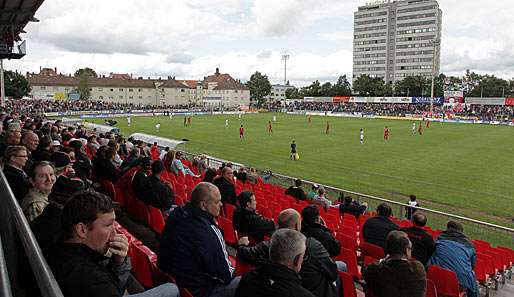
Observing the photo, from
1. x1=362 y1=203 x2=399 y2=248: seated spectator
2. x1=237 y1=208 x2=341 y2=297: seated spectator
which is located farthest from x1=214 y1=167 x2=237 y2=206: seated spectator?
x1=237 y1=208 x2=341 y2=297: seated spectator

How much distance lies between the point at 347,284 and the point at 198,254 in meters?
1.89

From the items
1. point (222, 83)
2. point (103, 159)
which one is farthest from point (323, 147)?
point (222, 83)

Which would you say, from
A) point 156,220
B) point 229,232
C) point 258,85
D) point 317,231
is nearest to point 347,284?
point 317,231

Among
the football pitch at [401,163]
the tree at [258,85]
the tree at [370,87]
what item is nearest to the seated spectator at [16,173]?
the football pitch at [401,163]

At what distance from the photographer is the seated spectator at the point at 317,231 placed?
206 inches

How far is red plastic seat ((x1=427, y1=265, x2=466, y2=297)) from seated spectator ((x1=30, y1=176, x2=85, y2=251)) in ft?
15.2

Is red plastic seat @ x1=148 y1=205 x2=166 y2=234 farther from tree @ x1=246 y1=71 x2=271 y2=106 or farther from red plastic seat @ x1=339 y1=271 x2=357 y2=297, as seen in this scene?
tree @ x1=246 y1=71 x2=271 y2=106

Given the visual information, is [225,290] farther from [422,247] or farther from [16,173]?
[422,247]

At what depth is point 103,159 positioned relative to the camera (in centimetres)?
945

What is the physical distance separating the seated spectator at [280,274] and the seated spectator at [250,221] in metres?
2.81

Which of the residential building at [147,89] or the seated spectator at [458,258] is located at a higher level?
the residential building at [147,89]

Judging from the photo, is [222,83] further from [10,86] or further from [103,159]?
[103,159]

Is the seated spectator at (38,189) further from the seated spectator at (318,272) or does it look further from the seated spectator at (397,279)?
the seated spectator at (397,279)

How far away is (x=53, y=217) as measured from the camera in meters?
3.49
